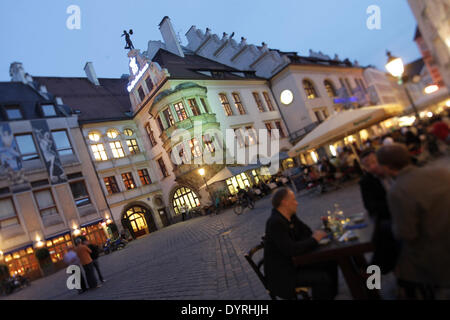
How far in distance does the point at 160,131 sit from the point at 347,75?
96.3ft

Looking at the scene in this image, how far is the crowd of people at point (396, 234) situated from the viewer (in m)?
2.16

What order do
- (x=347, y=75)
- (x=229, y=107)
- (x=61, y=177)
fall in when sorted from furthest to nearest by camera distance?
1. (x=347, y=75)
2. (x=229, y=107)
3. (x=61, y=177)

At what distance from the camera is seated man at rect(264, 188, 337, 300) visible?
3025 millimetres

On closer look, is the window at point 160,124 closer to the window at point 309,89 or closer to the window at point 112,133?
the window at point 112,133

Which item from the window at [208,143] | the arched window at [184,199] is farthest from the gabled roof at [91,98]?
the window at [208,143]

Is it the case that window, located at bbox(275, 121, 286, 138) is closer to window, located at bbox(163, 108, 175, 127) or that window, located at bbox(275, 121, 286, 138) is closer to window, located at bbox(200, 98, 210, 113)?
window, located at bbox(200, 98, 210, 113)

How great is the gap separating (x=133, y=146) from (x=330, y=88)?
26.3 meters

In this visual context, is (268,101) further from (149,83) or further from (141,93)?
(141,93)

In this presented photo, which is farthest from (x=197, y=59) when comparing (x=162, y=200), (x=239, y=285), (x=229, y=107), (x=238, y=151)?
(x=239, y=285)

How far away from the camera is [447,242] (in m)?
2.17

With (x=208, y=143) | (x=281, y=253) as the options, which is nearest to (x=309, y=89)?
(x=208, y=143)

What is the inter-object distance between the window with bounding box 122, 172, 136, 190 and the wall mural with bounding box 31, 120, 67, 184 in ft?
17.7

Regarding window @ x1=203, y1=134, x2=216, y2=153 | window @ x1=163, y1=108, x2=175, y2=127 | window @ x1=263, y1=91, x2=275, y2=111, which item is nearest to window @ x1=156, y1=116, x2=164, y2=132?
window @ x1=163, y1=108, x2=175, y2=127
